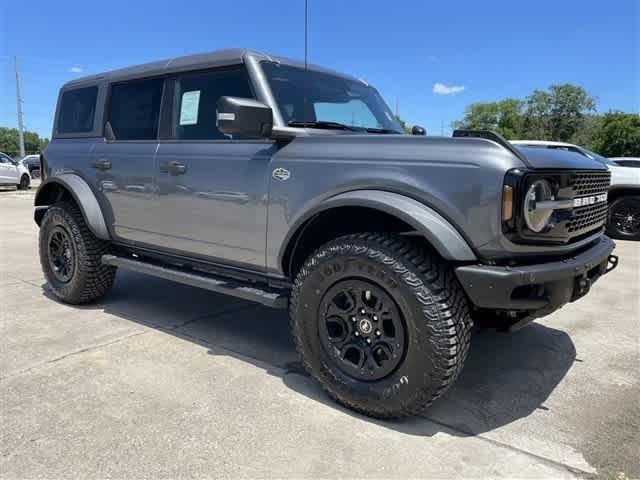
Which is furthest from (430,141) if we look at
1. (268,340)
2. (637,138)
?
(637,138)

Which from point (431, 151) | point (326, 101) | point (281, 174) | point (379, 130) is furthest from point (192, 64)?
point (431, 151)

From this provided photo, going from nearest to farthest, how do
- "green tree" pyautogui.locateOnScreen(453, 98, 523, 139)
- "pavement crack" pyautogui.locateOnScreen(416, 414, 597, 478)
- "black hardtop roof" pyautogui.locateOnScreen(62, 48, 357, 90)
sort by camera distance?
"pavement crack" pyautogui.locateOnScreen(416, 414, 597, 478) < "black hardtop roof" pyautogui.locateOnScreen(62, 48, 357, 90) < "green tree" pyautogui.locateOnScreen(453, 98, 523, 139)

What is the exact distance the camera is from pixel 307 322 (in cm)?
281

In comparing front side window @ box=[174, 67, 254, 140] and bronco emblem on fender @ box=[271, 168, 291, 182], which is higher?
front side window @ box=[174, 67, 254, 140]

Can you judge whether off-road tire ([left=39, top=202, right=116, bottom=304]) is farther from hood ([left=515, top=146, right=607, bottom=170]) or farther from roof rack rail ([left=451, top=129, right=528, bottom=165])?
hood ([left=515, top=146, right=607, bottom=170])

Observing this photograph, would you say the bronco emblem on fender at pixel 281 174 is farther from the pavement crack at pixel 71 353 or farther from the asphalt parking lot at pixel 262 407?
the pavement crack at pixel 71 353

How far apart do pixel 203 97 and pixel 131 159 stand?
796 millimetres

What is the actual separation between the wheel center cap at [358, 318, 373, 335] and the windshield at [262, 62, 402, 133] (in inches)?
49.1

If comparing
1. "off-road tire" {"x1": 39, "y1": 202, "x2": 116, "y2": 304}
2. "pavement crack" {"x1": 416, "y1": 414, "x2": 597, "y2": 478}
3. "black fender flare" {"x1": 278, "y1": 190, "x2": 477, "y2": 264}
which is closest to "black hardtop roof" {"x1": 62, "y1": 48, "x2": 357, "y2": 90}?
"off-road tire" {"x1": 39, "y1": 202, "x2": 116, "y2": 304}

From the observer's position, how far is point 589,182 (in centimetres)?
280

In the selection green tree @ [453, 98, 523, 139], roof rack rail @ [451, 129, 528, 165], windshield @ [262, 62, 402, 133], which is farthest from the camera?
green tree @ [453, 98, 523, 139]

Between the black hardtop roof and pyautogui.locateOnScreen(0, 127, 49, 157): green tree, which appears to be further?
pyautogui.locateOnScreen(0, 127, 49, 157): green tree

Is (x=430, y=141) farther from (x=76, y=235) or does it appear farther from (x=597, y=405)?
(x=76, y=235)

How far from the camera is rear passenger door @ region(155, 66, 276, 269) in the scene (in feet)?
10.3
